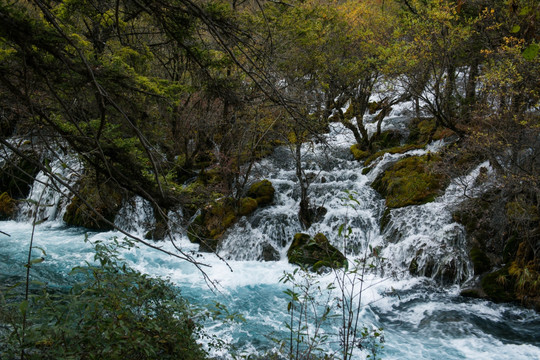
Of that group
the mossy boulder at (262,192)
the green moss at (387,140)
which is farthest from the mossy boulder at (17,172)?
the green moss at (387,140)

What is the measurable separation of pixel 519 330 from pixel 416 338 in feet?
6.34

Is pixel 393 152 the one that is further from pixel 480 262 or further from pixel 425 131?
pixel 480 262

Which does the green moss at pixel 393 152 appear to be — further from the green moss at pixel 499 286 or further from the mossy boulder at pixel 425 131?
the green moss at pixel 499 286

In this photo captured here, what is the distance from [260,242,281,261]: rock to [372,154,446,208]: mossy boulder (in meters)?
3.84

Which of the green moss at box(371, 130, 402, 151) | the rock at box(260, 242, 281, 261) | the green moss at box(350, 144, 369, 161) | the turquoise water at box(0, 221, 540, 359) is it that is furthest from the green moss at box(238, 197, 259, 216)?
the green moss at box(371, 130, 402, 151)

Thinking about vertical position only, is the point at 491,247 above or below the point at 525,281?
above

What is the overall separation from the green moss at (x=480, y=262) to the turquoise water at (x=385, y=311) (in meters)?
0.71

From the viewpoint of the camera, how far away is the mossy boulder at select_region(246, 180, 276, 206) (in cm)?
1249

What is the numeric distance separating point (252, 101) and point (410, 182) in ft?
26.0

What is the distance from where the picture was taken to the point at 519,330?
6488 millimetres

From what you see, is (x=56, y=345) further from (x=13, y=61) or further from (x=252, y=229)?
(x=252, y=229)

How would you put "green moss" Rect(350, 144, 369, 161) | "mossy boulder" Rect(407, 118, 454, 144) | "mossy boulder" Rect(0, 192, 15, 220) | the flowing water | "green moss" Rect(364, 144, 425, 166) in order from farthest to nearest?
"green moss" Rect(350, 144, 369, 161)
"mossy boulder" Rect(0, 192, 15, 220)
"green moss" Rect(364, 144, 425, 166)
"mossy boulder" Rect(407, 118, 454, 144)
the flowing water

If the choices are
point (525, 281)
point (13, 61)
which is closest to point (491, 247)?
point (525, 281)

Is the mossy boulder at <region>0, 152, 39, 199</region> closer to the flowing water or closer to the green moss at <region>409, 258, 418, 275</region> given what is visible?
the flowing water
